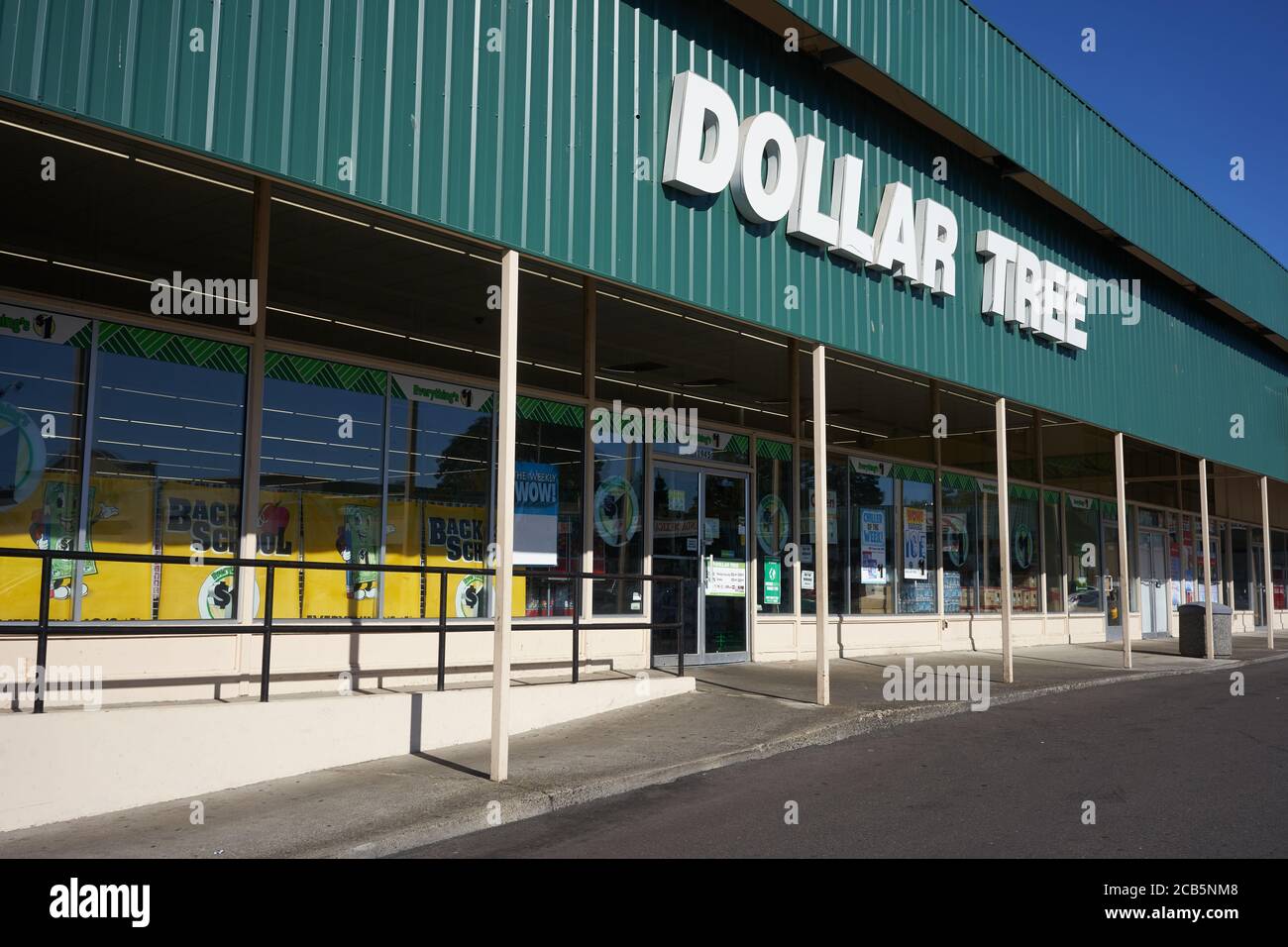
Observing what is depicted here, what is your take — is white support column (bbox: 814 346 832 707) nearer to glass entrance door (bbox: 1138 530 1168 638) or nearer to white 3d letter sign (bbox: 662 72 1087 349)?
white 3d letter sign (bbox: 662 72 1087 349)

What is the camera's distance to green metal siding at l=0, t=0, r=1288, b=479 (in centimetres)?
675

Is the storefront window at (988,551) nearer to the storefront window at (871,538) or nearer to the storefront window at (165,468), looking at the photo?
the storefront window at (871,538)

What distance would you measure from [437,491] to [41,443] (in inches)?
152

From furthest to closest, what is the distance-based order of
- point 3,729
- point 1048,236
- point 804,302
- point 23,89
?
point 1048,236 → point 804,302 → point 3,729 → point 23,89

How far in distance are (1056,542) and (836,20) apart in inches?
591

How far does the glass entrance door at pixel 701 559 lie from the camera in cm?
1462

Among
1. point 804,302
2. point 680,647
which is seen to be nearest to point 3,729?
point 680,647

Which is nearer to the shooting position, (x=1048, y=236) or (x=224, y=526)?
(x=224, y=526)

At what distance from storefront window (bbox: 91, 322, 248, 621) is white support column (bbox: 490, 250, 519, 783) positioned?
107 inches

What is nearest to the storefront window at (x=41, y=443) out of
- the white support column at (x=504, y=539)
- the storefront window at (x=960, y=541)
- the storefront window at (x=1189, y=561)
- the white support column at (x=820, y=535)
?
the white support column at (x=504, y=539)

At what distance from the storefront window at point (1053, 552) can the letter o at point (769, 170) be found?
1412cm
